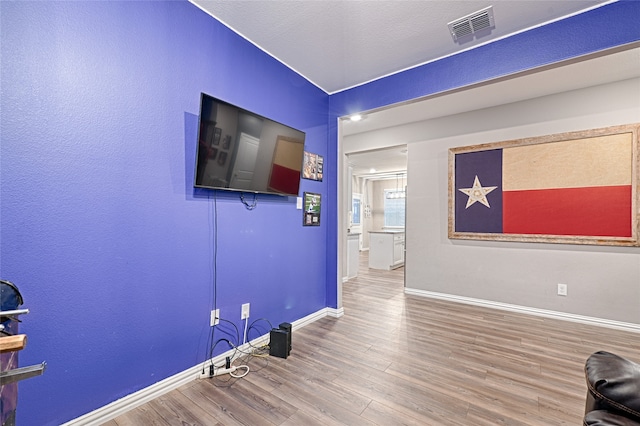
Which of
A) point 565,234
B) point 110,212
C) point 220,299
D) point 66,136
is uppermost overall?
point 66,136

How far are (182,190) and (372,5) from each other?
76.0 inches

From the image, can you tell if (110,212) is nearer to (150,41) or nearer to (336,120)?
(150,41)

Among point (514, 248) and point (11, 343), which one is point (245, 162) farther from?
point (514, 248)

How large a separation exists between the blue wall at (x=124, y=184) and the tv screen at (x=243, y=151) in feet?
0.46

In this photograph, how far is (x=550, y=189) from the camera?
3.38 metres

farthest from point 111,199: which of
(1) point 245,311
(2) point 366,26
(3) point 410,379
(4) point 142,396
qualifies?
(3) point 410,379

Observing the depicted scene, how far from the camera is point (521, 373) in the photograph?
7.06ft

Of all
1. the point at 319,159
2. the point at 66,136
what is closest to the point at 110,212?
the point at 66,136

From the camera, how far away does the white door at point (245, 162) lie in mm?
2168

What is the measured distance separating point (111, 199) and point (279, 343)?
166cm

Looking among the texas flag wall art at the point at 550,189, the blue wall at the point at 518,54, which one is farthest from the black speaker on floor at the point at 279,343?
the texas flag wall art at the point at 550,189

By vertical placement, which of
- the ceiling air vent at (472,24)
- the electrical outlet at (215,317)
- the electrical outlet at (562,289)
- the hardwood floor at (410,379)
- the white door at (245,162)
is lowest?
the hardwood floor at (410,379)

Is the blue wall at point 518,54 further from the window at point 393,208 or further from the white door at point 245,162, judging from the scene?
the window at point 393,208

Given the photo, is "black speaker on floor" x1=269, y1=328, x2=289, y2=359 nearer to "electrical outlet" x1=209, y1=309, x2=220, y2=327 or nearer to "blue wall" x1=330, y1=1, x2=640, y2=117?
"electrical outlet" x1=209, y1=309, x2=220, y2=327
